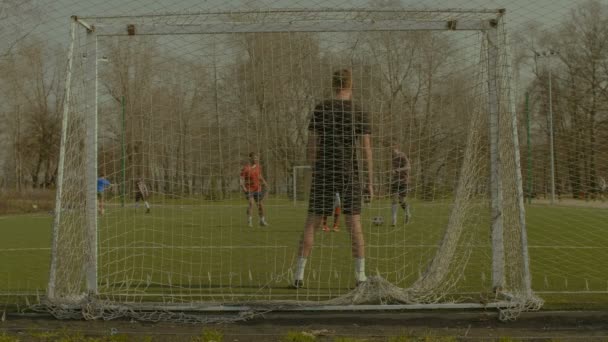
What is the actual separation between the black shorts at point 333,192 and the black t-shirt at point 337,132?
2.7 inches

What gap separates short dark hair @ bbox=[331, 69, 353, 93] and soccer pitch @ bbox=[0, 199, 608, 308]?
167 centimetres

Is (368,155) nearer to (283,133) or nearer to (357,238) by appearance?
(357,238)

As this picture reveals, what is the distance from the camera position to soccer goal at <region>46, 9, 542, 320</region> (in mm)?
5895

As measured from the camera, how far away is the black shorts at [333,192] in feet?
21.2

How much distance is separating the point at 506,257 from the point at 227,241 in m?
6.66

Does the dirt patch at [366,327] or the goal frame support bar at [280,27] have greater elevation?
the goal frame support bar at [280,27]

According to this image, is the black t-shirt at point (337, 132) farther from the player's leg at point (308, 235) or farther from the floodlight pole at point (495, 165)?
the floodlight pole at point (495, 165)

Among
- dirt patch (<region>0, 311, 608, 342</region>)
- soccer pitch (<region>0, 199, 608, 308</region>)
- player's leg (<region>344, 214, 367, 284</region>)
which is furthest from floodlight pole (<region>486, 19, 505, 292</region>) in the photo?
player's leg (<region>344, 214, 367, 284</region>)

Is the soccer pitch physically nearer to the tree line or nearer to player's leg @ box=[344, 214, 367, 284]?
player's leg @ box=[344, 214, 367, 284]

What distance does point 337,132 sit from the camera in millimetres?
6504

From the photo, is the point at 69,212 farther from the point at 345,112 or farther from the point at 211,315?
the point at 345,112

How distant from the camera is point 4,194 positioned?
29.8 metres

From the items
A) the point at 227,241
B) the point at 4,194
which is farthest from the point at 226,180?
the point at 4,194

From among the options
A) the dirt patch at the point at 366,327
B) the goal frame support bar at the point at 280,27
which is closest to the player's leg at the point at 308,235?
the dirt patch at the point at 366,327
